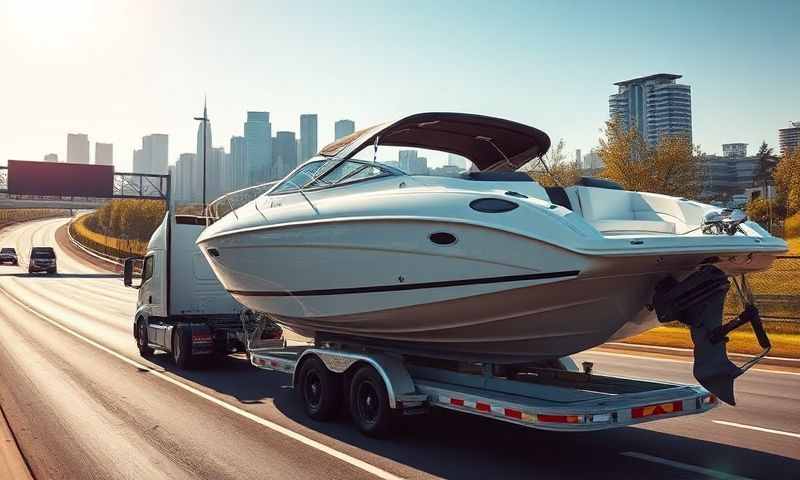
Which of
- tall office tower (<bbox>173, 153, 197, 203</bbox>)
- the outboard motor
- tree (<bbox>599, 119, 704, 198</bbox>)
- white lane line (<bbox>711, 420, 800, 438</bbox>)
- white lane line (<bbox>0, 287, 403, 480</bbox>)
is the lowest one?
white lane line (<bbox>0, 287, 403, 480</bbox>)

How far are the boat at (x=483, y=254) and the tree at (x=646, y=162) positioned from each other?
24294 millimetres

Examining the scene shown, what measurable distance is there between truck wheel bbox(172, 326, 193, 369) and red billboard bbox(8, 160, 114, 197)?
53279mm

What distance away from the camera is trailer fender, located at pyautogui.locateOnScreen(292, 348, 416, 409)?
7.12 metres

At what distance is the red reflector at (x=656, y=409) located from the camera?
6.07 m

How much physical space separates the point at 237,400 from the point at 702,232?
21.1ft

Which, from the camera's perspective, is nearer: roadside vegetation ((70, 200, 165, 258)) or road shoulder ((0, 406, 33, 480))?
road shoulder ((0, 406, 33, 480))

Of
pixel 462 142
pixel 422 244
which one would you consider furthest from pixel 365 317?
pixel 462 142

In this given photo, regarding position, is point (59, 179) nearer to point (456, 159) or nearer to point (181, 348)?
point (181, 348)

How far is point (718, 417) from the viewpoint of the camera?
826cm

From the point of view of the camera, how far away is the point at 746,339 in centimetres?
1566

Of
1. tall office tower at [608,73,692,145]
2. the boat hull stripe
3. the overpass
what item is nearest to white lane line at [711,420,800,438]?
the boat hull stripe

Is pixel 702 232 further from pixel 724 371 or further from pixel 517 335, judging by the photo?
pixel 517 335

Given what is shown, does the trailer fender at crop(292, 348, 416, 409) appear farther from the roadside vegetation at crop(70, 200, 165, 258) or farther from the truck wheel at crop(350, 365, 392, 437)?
the roadside vegetation at crop(70, 200, 165, 258)

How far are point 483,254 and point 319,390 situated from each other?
10.5ft
